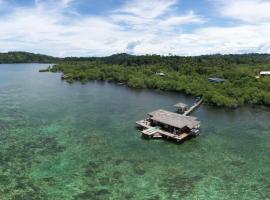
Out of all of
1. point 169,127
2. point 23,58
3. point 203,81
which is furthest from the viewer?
point 23,58

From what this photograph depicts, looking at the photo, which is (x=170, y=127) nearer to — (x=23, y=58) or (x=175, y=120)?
(x=175, y=120)

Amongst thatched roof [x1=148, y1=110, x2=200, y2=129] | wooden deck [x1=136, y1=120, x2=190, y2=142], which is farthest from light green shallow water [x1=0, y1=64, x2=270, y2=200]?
thatched roof [x1=148, y1=110, x2=200, y2=129]

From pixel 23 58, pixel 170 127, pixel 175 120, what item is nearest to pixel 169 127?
pixel 170 127

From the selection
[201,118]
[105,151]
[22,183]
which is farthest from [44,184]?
[201,118]

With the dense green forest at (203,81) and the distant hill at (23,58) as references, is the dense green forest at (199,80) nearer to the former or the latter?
the dense green forest at (203,81)

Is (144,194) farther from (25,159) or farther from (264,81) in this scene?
(264,81)

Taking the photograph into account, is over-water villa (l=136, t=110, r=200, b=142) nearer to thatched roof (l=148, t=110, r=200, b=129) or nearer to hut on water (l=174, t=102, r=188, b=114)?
thatched roof (l=148, t=110, r=200, b=129)
